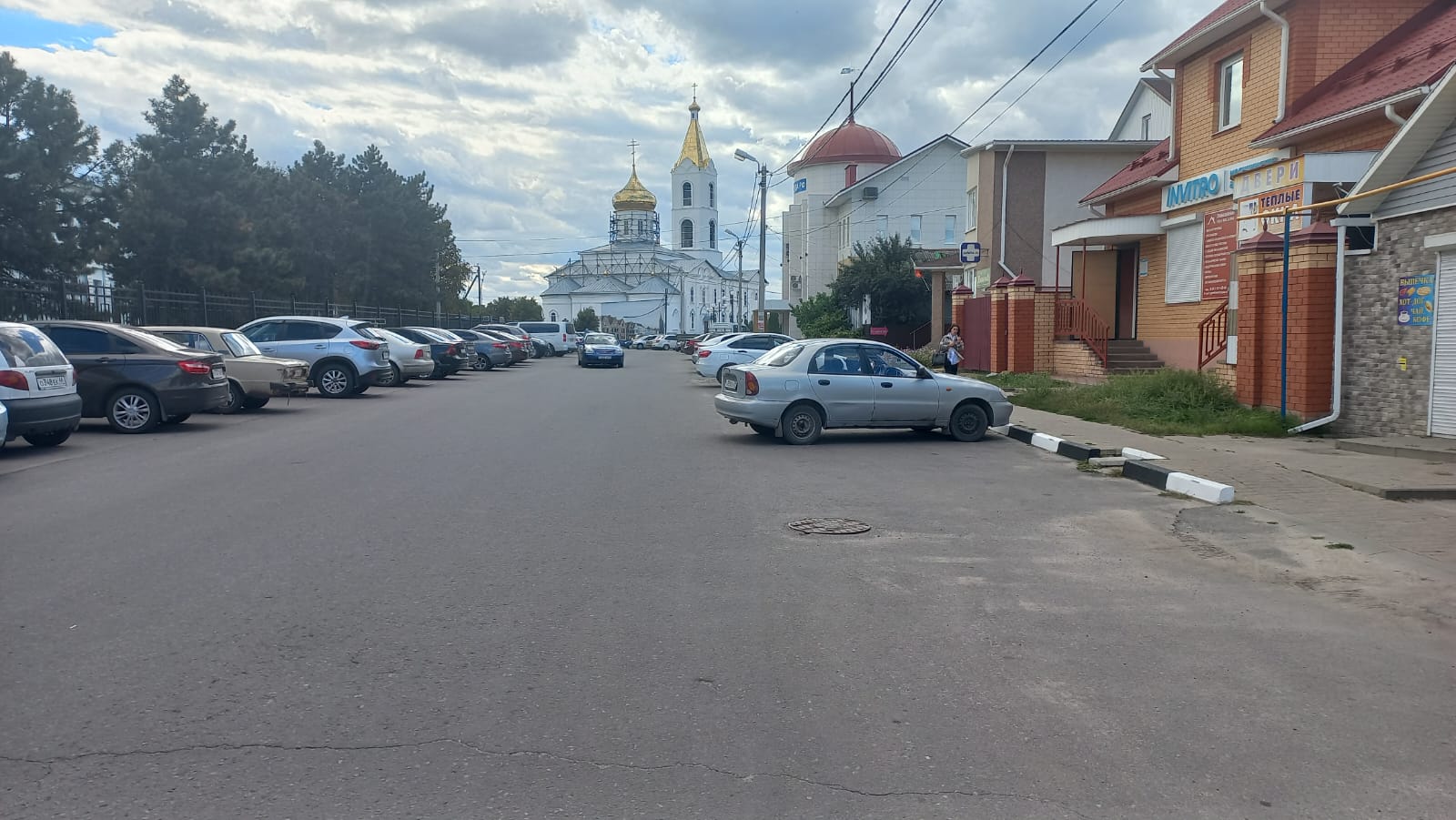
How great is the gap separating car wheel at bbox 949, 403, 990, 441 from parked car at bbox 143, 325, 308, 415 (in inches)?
451

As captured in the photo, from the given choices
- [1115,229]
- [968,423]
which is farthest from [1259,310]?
[1115,229]

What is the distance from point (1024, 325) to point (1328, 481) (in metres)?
16.1

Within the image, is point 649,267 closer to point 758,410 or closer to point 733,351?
point 733,351

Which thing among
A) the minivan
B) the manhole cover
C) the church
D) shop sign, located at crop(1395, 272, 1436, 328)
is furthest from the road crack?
the church

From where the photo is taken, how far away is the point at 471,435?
14.9 metres

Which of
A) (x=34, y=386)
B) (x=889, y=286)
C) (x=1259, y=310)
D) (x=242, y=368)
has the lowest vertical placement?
(x=34, y=386)

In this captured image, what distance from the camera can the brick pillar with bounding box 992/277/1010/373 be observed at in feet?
90.2

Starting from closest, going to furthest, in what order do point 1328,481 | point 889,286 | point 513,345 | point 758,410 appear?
point 1328,481
point 758,410
point 513,345
point 889,286

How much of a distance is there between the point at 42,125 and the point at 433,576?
32.5 metres

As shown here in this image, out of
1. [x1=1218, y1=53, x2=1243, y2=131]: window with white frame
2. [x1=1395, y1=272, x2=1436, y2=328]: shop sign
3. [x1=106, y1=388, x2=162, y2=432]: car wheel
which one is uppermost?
[x1=1218, y1=53, x2=1243, y2=131]: window with white frame

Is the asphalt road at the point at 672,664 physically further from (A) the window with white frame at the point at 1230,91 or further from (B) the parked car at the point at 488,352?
(B) the parked car at the point at 488,352

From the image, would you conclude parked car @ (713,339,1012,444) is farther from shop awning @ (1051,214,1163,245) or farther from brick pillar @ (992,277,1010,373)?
brick pillar @ (992,277,1010,373)

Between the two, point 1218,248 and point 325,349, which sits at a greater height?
point 1218,248

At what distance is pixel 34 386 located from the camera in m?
12.1
